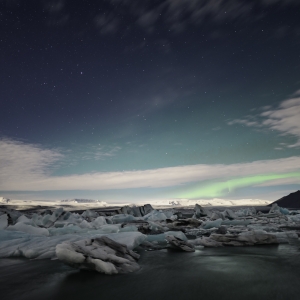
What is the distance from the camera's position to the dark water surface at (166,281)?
293 cm

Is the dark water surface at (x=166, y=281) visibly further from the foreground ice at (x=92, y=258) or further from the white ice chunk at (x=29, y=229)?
the white ice chunk at (x=29, y=229)

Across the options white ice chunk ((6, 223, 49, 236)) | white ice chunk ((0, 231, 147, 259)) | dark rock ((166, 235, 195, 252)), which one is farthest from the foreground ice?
white ice chunk ((6, 223, 49, 236))

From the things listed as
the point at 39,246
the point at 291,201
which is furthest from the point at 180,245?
the point at 291,201

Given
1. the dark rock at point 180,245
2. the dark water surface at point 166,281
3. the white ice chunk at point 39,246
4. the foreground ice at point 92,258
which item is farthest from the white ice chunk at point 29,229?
the foreground ice at point 92,258

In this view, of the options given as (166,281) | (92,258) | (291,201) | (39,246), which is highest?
(291,201)

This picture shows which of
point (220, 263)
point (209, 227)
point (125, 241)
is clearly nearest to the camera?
point (220, 263)

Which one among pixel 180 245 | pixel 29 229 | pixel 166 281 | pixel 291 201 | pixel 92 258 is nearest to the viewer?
pixel 166 281

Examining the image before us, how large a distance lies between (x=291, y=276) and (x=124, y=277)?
2.81m

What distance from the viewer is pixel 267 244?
730 centimetres

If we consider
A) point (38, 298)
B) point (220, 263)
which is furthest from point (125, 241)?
point (38, 298)

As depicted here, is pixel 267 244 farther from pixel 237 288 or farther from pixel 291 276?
pixel 237 288

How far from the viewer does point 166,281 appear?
3.54m

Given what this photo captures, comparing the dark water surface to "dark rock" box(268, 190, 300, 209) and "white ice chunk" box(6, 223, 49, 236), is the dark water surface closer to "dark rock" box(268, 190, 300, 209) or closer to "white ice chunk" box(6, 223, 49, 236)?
"white ice chunk" box(6, 223, 49, 236)

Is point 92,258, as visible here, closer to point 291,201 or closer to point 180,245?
point 180,245
